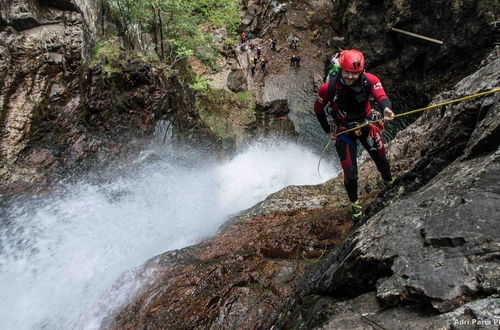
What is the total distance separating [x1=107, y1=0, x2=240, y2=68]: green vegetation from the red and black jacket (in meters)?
13.0

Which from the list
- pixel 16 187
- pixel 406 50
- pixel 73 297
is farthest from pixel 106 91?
pixel 406 50

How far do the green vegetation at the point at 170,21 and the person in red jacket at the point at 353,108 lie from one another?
42.9 ft

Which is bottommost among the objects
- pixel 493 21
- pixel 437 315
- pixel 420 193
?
pixel 437 315

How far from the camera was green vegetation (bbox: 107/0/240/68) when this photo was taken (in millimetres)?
15641

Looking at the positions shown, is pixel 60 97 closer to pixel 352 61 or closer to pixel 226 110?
pixel 352 61

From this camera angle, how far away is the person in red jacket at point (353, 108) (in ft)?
15.1

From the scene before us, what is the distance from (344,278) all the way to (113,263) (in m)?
5.93

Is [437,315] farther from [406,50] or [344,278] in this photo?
[406,50]

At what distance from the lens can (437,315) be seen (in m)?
2.16

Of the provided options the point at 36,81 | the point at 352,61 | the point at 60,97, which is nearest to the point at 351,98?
the point at 352,61

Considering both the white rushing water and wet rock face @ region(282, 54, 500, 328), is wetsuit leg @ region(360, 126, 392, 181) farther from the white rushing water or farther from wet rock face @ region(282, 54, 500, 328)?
the white rushing water

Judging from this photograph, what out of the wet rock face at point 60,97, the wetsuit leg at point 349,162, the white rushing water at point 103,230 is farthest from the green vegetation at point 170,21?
the wetsuit leg at point 349,162

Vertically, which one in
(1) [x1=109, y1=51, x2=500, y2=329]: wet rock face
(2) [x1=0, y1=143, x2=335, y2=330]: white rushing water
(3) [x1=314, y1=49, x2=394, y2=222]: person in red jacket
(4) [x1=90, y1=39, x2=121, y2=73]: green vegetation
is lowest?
(2) [x1=0, y1=143, x2=335, y2=330]: white rushing water

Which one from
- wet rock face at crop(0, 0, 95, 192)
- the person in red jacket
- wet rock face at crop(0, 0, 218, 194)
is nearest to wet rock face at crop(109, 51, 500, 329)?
the person in red jacket
